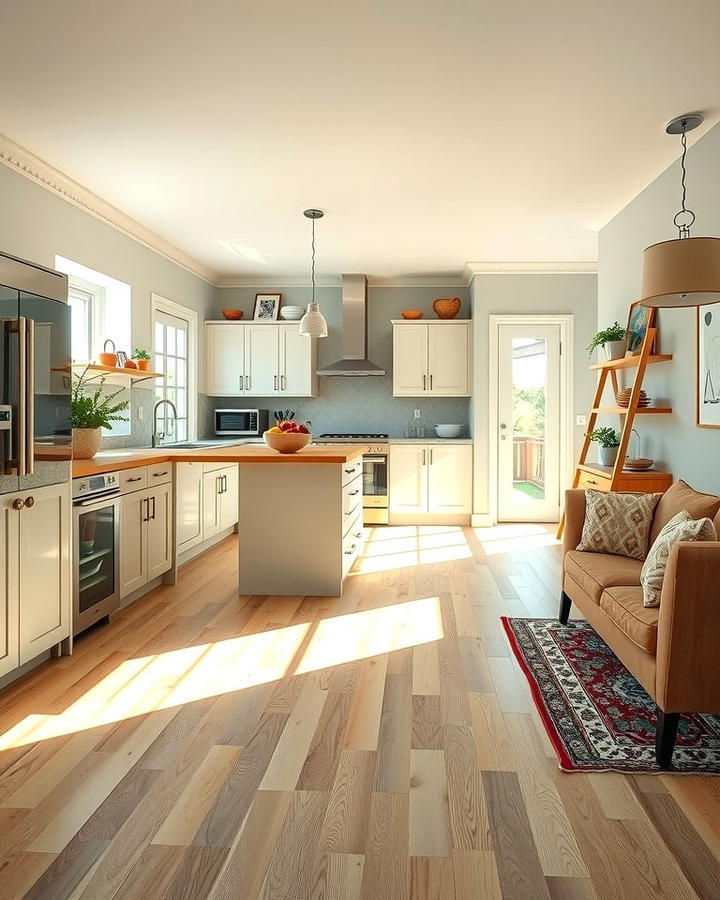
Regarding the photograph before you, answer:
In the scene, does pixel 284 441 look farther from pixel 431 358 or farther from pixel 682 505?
pixel 431 358

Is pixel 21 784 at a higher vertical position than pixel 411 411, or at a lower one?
lower

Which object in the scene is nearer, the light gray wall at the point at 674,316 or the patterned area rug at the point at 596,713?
the patterned area rug at the point at 596,713

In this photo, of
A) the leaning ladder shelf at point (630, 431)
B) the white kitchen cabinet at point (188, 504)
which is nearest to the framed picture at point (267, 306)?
the white kitchen cabinet at point (188, 504)

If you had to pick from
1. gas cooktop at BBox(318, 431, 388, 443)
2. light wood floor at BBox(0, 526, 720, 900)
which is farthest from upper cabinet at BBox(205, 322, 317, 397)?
light wood floor at BBox(0, 526, 720, 900)

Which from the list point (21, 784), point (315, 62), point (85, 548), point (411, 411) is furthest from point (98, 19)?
point (411, 411)

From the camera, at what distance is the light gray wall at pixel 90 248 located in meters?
4.01

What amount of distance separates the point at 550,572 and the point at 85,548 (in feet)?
10.5

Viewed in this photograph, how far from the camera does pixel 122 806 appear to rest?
198 centimetres

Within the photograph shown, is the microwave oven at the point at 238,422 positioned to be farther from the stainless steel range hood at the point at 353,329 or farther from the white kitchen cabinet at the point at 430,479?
the white kitchen cabinet at the point at 430,479

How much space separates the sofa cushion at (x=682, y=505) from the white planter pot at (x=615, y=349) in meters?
1.54

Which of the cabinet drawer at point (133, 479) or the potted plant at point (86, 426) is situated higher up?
the potted plant at point (86, 426)

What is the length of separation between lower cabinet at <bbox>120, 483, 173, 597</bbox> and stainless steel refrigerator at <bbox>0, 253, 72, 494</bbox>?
35.0 inches

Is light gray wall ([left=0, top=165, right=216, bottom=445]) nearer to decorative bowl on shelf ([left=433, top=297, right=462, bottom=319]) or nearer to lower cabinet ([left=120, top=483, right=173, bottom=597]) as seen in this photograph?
lower cabinet ([left=120, top=483, right=173, bottom=597])

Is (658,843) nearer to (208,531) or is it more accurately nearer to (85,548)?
(85,548)
